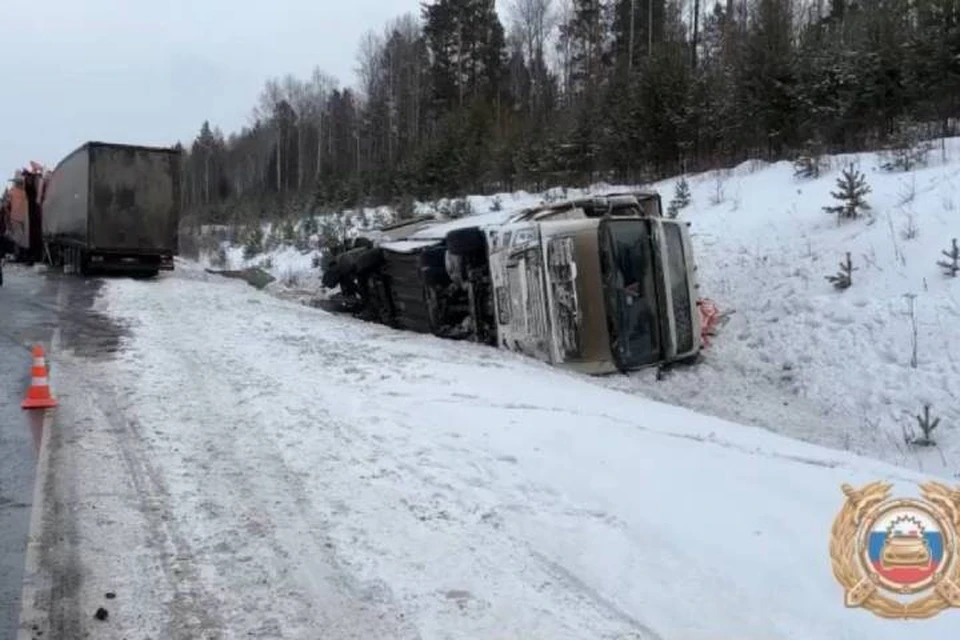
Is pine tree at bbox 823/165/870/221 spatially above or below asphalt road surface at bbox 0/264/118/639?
above

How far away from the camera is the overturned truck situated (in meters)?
9.85

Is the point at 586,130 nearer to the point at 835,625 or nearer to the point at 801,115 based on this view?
the point at 801,115

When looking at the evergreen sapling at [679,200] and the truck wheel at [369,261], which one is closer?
the truck wheel at [369,261]

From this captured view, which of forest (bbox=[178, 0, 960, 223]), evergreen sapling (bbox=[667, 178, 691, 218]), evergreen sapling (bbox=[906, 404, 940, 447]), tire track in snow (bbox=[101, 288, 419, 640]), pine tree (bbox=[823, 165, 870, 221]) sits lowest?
evergreen sapling (bbox=[906, 404, 940, 447])

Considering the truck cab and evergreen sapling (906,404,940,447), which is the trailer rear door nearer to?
the truck cab

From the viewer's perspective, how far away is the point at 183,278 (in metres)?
20.4

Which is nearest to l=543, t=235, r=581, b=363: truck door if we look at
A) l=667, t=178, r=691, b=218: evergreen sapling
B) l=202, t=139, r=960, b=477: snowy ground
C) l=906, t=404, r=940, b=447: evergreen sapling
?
l=202, t=139, r=960, b=477: snowy ground

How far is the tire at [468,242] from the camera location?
445 inches

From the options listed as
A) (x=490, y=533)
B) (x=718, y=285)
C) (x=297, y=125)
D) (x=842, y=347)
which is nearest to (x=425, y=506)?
(x=490, y=533)

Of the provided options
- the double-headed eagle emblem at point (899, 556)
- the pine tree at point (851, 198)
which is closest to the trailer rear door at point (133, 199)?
the pine tree at point (851, 198)

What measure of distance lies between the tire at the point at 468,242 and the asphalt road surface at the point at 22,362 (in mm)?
4401

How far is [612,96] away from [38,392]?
71.0 ft

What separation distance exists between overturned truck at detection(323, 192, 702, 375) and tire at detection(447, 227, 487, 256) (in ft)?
0.05

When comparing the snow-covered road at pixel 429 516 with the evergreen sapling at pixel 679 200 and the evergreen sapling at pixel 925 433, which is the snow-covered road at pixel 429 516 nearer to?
the evergreen sapling at pixel 925 433
